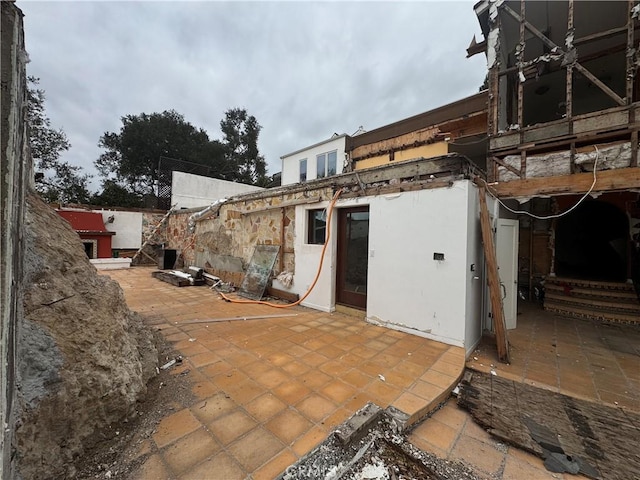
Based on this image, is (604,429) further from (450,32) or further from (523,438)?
(450,32)

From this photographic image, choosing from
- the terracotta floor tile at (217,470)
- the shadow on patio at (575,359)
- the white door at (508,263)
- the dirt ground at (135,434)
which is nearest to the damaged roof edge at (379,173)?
the white door at (508,263)

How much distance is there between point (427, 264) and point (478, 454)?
2198mm

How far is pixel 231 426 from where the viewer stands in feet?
5.90

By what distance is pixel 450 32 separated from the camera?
A: 6.34 m

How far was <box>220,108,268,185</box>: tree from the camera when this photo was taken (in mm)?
22672

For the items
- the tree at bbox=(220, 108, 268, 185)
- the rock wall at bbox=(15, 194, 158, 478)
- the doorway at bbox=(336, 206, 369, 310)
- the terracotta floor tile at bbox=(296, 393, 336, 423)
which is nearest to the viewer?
the rock wall at bbox=(15, 194, 158, 478)

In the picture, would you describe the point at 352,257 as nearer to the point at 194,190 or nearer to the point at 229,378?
the point at 229,378

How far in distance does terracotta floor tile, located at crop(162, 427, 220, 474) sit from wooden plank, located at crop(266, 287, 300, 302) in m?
3.61

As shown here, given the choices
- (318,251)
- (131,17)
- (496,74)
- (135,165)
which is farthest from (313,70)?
(135,165)

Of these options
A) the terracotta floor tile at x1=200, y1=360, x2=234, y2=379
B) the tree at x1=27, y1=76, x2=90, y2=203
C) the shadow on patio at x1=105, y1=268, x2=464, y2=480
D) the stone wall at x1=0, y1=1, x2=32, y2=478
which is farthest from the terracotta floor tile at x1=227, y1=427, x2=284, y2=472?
the tree at x1=27, y1=76, x2=90, y2=203

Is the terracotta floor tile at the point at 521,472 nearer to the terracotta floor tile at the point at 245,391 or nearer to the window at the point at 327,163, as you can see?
the terracotta floor tile at the point at 245,391

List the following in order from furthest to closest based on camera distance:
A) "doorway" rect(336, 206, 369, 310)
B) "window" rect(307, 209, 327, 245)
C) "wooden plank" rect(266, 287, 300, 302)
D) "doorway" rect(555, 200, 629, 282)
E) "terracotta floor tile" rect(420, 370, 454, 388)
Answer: "doorway" rect(555, 200, 629, 282)
"wooden plank" rect(266, 287, 300, 302)
"window" rect(307, 209, 327, 245)
"doorway" rect(336, 206, 369, 310)
"terracotta floor tile" rect(420, 370, 454, 388)

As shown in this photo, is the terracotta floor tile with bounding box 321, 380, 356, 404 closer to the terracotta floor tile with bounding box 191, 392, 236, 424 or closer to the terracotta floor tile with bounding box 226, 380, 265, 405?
the terracotta floor tile with bounding box 226, 380, 265, 405

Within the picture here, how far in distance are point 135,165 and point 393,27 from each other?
2097cm
